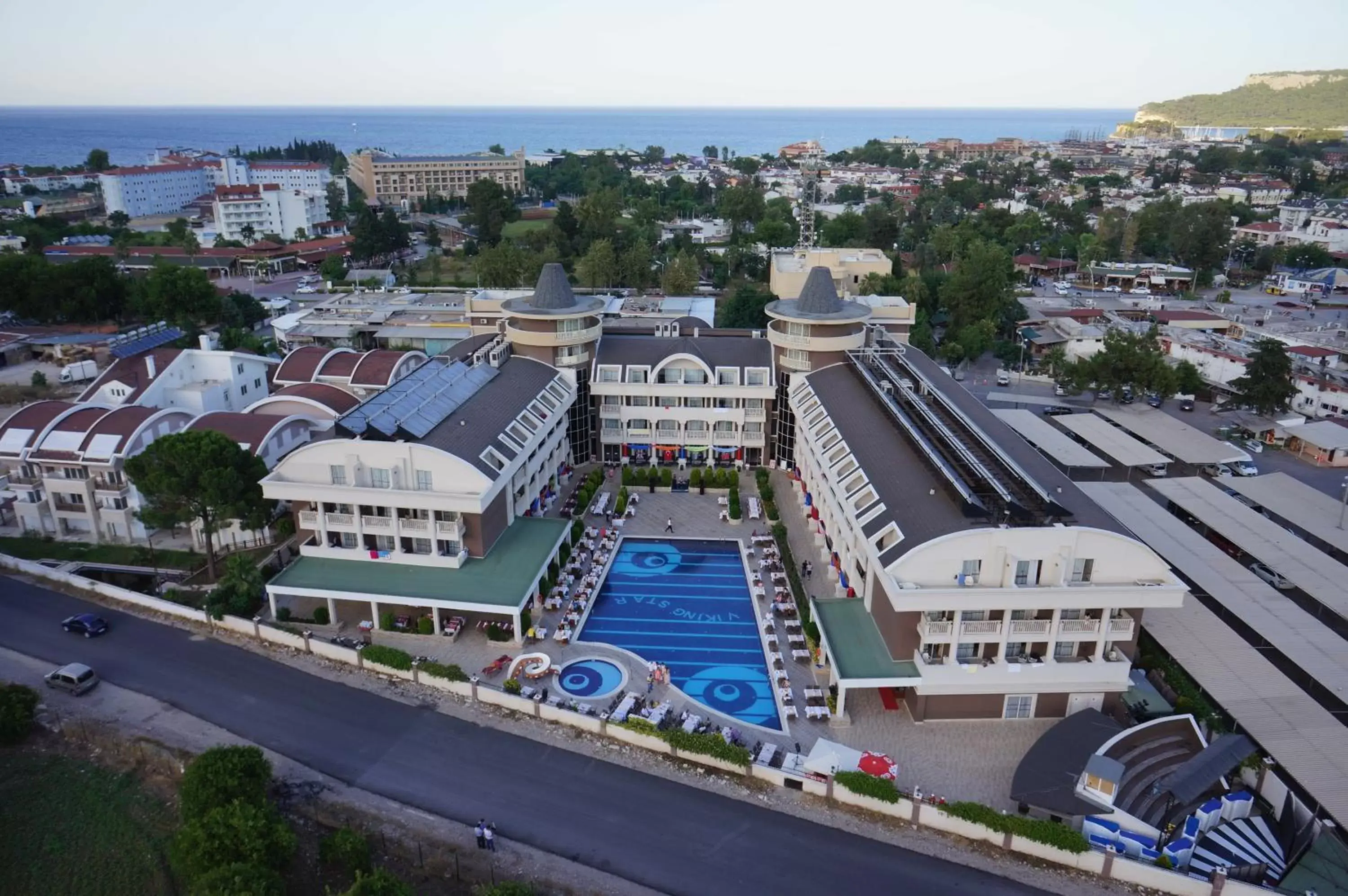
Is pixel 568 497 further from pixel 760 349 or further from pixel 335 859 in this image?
pixel 335 859

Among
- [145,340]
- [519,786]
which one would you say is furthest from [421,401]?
[145,340]

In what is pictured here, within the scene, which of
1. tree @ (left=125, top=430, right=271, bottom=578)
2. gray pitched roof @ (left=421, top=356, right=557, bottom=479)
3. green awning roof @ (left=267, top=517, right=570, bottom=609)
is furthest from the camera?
gray pitched roof @ (left=421, top=356, right=557, bottom=479)

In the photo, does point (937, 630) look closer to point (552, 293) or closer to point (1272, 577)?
point (1272, 577)

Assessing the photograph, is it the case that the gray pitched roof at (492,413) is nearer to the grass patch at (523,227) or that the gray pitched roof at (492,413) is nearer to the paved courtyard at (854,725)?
the paved courtyard at (854,725)

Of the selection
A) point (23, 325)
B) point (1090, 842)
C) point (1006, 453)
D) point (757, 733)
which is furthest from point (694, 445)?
point (23, 325)

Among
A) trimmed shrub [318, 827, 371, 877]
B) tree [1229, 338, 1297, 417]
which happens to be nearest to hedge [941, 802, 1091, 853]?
trimmed shrub [318, 827, 371, 877]

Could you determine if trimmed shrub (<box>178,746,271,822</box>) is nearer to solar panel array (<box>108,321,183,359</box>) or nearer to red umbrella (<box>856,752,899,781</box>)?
red umbrella (<box>856,752,899,781</box>)
